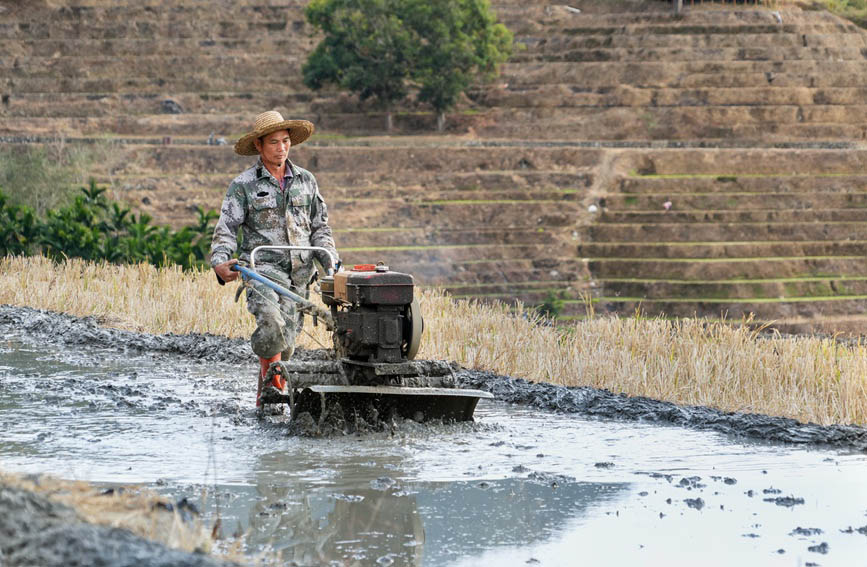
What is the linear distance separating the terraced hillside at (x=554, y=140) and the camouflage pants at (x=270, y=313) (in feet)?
108

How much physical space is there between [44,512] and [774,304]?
135ft

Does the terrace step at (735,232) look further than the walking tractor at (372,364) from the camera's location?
Yes

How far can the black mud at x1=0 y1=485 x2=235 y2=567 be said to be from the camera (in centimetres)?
414

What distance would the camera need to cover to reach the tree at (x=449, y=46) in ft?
184

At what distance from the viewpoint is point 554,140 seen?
5644 centimetres

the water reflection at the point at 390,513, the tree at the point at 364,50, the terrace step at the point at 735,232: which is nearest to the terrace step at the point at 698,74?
the tree at the point at 364,50

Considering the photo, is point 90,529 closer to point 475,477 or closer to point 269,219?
point 475,477

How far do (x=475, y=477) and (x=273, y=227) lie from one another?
2.71 metres

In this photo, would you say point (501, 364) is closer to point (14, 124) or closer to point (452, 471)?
point (452, 471)

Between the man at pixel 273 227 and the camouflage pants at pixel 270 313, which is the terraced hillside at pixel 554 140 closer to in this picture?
the man at pixel 273 227

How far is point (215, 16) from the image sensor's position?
→ 72250mm

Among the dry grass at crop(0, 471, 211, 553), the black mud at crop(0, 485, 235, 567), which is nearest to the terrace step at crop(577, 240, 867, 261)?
the dry grass at crop(0, 471, 211, 553)

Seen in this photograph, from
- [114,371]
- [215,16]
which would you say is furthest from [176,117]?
[114,371]

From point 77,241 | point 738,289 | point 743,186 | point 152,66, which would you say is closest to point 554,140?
point 743,186
